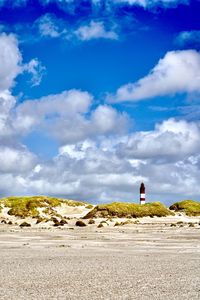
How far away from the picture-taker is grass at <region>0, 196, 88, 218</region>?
43.2 metres

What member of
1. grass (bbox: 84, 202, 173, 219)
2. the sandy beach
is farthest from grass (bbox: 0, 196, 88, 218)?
the sandy beach

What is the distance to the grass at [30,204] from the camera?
43.2 meters

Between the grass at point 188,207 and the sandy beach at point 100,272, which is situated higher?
the grass at point 188,207

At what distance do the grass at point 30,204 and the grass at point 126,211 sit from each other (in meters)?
5.76

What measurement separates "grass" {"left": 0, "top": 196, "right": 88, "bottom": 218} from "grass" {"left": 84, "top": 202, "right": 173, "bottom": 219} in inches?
227

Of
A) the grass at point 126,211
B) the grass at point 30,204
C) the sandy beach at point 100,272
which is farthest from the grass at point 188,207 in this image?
the sandy beach at point 100,272

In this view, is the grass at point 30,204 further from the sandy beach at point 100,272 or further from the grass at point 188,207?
the sandy beach at point 100,272

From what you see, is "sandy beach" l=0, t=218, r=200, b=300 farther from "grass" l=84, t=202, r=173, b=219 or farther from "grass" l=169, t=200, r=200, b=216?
"grass" l=169, t=200, r=200, b=216

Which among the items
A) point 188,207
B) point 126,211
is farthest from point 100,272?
point 188,207

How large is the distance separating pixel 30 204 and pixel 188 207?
1710cm

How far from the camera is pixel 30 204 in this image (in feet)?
A: 148

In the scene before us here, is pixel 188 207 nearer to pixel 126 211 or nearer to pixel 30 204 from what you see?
pixel 126 211

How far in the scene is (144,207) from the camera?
43.1 m

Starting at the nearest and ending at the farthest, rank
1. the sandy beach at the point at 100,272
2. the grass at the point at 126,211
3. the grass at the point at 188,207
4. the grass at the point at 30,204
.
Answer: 1. the sandy beach at the point at 100,272
2. the grass at the point at 126,211
3. the grass at the point at 30,204
4. the grass at the point at 188,207
